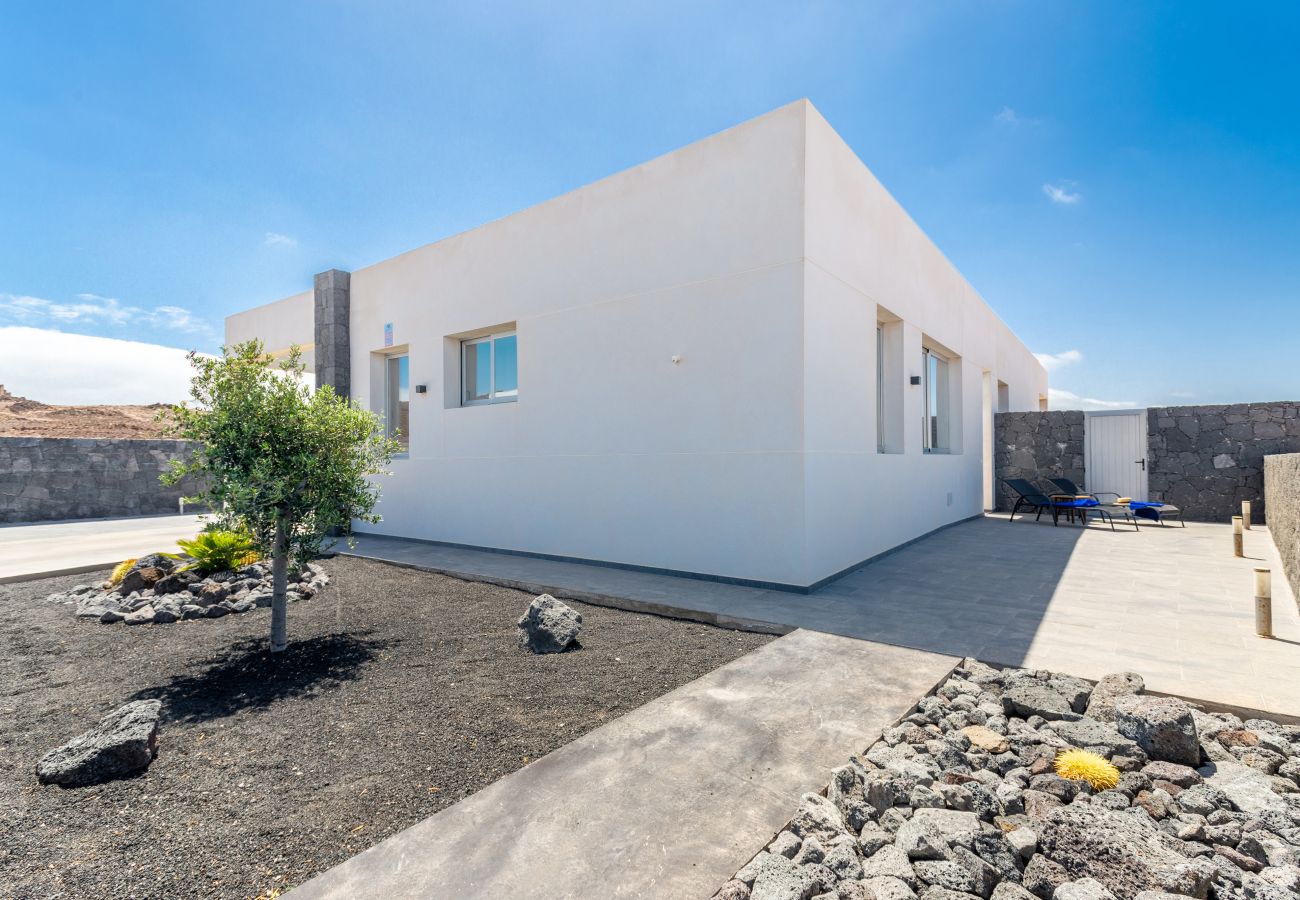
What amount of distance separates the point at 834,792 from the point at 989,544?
6.88 m

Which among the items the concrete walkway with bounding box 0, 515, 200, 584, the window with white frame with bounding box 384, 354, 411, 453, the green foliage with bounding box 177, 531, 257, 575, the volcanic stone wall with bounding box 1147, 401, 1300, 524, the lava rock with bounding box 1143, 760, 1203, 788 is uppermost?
the window with white frame with bounding box 384, 354, 411, 453

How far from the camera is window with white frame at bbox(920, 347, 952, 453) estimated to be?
8.61 meters

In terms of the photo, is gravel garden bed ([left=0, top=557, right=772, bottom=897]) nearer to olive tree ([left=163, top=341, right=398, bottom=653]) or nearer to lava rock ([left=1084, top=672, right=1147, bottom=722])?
olive tree ([left=163, top=341, right=398, bottom=653])

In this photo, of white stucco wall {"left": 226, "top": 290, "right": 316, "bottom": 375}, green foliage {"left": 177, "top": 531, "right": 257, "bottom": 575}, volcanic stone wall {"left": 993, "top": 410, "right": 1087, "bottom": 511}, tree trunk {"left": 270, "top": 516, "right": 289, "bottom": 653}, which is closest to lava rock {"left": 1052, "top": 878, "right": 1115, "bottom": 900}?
tree trunk {"left": 270, "top": 516, "right": 289, "bottom": 653}

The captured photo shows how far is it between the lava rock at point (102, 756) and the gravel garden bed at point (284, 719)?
0.16 ft

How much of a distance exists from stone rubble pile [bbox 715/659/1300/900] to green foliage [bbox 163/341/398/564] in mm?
3483

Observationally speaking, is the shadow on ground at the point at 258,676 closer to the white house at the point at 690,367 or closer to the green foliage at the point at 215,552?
the green foliage at the point at 215,552

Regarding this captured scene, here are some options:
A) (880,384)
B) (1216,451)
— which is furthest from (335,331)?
(1216,451)

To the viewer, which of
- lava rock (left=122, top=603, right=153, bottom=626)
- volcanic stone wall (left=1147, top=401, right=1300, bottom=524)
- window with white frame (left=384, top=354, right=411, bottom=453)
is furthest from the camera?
volcanic stone wall (left=1147, top=401, right=1300, bottom=524)

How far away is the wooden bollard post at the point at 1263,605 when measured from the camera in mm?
3576

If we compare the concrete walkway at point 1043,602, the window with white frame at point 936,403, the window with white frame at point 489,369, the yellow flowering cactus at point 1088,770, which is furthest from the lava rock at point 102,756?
the window with white frame at point 936,403

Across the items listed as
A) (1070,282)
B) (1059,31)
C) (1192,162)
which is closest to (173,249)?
(1059,31)

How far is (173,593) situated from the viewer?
498 centimetres

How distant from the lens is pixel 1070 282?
1177 centimetres
